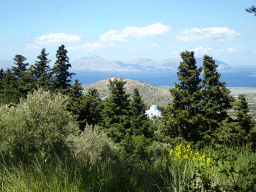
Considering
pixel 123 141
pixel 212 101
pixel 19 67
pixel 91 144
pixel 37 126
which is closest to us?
pixel 37 126

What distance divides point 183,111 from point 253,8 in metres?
22.3

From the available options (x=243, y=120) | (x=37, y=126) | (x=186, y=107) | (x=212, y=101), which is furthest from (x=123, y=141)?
(x=37, y=126)

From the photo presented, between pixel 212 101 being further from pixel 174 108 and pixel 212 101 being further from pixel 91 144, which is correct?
pixel 91 144

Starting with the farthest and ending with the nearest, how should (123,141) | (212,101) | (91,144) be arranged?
(123,141) → (212,101) → (91,144)

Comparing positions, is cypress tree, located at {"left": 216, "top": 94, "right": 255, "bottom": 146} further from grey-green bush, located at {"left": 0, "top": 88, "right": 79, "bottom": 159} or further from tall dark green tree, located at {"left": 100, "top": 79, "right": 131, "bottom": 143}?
tall dark green tree, located at {"left": 100, "top": 79, "right": 131, "bottom": 143}

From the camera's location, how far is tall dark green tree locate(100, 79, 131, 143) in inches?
1436

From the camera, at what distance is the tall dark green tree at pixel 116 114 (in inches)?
1436

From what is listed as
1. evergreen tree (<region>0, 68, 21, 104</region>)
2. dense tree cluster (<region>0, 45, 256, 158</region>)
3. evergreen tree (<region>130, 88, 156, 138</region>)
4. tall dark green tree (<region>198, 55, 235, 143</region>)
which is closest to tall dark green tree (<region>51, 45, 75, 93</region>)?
dense tree cluster (<region>0, 45, 256, 158</region>)

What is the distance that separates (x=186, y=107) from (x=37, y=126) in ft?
67.3

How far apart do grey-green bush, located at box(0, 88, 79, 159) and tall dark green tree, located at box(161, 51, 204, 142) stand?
50.2ft

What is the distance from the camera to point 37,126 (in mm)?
16031

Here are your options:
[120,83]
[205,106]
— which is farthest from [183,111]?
[120,83]

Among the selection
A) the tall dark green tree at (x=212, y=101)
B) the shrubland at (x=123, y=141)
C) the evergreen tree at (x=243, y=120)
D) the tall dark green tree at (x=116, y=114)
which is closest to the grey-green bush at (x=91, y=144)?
the shrubland at (x=123, y=141)

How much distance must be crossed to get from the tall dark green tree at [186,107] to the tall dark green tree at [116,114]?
9.75m
